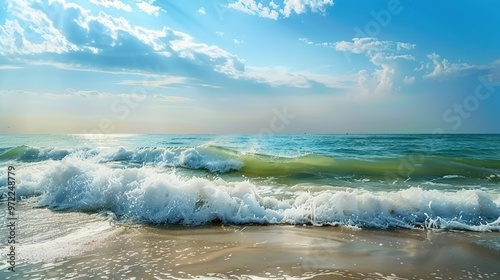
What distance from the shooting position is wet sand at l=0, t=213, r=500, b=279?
435 cm

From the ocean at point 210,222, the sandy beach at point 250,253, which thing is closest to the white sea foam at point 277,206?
the ocean at point 210,222

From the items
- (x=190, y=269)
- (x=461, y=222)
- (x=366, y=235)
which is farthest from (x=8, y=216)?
(x=461, y=222)

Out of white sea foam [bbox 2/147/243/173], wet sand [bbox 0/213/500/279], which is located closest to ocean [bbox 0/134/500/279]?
wet sand [bbox 0/213/500/279]

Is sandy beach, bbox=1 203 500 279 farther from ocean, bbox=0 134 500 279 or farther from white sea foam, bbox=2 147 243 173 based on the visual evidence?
white sea foam, bbox=2 147 243 173

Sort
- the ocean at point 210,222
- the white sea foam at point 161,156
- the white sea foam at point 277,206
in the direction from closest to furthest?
the ocean at point 210,222 → the white sea foam at point 277,206 → the white sea foam at point 161,156

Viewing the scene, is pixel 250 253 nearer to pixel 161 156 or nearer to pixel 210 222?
pixel 210 222

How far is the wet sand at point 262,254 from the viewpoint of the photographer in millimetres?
4348

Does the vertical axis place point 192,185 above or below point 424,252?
above

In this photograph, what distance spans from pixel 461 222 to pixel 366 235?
8.32 ft

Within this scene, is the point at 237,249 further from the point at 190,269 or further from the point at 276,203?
the point at 276,203

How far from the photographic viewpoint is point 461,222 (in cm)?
699

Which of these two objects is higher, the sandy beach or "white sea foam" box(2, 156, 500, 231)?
"white sea foam" box(2, 156, 500, 231)

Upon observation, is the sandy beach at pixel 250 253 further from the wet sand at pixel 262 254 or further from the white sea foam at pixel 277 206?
the white sea foam at pixel 277 206

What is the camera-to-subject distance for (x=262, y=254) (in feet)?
16.5
